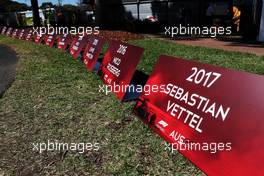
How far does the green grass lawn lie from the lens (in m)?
3.06

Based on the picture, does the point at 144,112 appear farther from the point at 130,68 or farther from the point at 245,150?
the point at 245,150

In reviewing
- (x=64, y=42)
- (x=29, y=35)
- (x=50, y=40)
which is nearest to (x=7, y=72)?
(x=64, y=42)

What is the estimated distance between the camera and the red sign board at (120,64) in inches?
184

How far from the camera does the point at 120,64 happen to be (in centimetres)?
514

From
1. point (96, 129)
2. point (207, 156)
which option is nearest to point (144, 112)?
point (96, 129)

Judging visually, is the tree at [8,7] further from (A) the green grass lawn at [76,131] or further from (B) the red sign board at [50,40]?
(A) the green grass lawn at [76,131]

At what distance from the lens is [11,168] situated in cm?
313

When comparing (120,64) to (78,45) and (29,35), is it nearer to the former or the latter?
(78,45)

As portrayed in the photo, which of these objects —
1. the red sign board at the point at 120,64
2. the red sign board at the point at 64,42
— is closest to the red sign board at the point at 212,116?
the red sign board at the point at 120,64

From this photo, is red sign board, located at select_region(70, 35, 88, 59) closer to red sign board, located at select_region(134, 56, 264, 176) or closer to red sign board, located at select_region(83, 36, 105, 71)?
red sign board, located at select_region(83, 36, 105, 71)

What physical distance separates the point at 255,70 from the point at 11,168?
5324mm

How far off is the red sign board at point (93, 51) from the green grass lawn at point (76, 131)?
1.57 ft

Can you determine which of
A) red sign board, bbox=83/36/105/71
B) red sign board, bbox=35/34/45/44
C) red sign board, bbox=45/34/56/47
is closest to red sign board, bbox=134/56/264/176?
red sign board, bbox=83/36/105/71

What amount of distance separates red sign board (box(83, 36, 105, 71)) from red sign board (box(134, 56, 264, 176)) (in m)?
3.48
